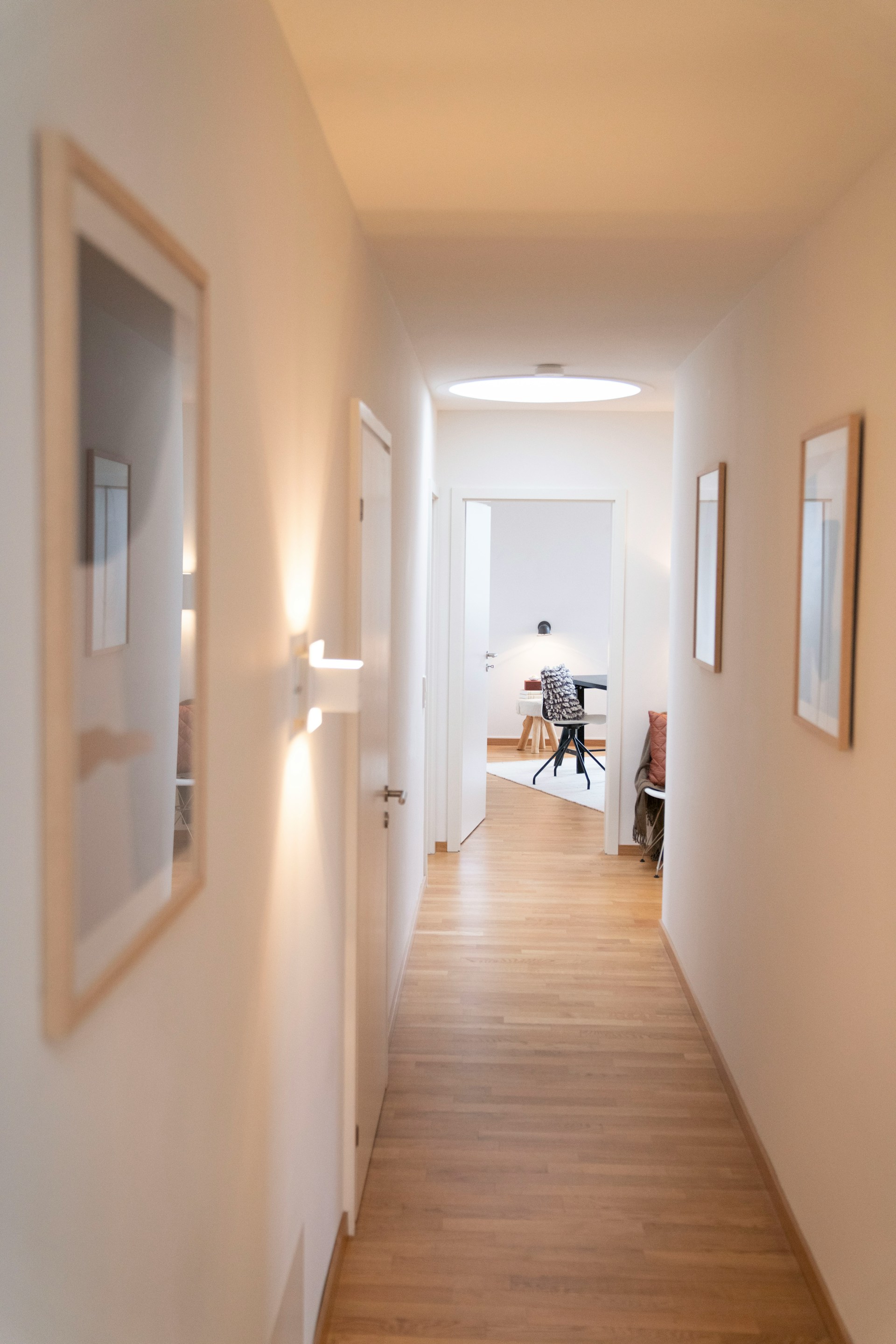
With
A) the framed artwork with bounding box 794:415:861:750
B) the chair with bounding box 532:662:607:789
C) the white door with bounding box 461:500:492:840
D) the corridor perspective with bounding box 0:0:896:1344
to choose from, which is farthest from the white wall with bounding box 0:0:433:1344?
the chair with bounding box 532:662:607:789

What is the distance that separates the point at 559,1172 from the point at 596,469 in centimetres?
429

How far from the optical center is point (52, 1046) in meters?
0.92

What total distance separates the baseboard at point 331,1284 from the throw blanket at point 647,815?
3.90m

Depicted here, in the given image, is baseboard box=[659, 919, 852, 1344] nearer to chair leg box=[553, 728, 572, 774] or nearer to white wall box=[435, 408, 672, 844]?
white wall box=[435, 408, 672, 844]

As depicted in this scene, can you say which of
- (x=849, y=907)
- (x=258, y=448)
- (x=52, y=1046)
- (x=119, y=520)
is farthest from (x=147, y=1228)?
(x=849, y=907)

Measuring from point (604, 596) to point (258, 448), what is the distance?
30.6 feet

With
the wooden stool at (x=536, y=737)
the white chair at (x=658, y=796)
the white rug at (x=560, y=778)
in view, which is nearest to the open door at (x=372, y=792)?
the white chair at (x=658, y=796)

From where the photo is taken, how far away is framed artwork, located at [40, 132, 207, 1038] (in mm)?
862

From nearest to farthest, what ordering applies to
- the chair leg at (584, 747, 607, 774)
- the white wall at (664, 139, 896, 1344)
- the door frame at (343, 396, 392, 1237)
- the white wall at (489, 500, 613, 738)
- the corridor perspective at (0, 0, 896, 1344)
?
the corridor perspective at (0, 0, 896, 1344), the white wall at (664, 139, 896, 1344), the door frame at (343, 396, 392, 1237), the chair leg at (584, 747, 607, 774), the white wall at (489, 500, 613, 738)

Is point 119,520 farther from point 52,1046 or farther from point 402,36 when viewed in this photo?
point 402,36

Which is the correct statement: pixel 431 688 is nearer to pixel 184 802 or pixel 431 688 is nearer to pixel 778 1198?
pixel 778 1198

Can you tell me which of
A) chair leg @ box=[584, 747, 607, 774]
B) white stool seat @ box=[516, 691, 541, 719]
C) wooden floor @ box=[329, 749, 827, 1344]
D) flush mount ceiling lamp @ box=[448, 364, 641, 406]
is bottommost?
wooden floor @ box=[329, 749, 827, 1344]

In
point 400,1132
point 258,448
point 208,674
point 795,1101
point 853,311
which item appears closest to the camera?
point 208,674

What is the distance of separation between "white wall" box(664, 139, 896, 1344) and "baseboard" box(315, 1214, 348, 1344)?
3.74 ft
